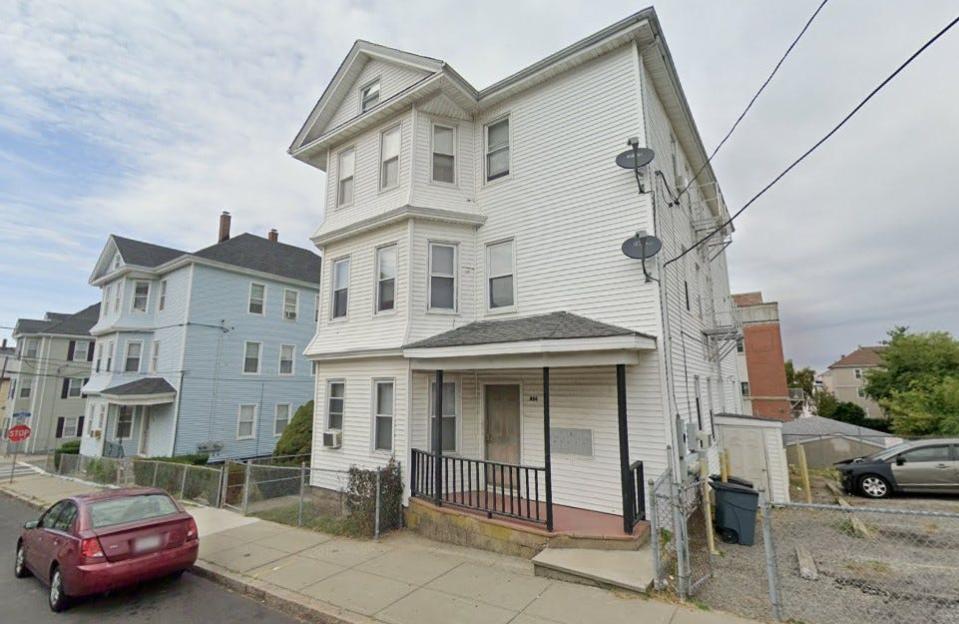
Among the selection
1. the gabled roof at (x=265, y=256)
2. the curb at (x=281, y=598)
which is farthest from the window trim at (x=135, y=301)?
the curb at (x=281, y=598)

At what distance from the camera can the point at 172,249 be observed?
81.8 ft

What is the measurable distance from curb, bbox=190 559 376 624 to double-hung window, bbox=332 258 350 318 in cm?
618

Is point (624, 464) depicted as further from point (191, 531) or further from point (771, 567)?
point (191, 531)

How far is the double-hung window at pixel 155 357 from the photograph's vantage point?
21.2m

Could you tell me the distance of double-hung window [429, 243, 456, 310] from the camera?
393 inches

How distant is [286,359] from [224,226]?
875 centimetres

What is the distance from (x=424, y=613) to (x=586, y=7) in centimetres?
1152

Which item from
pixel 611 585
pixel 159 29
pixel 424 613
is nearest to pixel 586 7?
pixel 159 29

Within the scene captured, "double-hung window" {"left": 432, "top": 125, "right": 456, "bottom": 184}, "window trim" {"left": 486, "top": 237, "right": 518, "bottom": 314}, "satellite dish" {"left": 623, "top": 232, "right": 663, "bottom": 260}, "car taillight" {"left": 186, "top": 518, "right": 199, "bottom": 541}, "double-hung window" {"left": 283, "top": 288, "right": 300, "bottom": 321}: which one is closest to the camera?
"car taillight" {"left": 186, "top": 518, "right": 199, "bottom": 541}

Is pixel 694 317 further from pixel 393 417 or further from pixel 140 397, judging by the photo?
pixel 140 397

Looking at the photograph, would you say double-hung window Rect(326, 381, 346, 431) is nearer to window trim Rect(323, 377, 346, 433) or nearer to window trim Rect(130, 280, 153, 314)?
window trim Rect(323, 377, 346, 433)

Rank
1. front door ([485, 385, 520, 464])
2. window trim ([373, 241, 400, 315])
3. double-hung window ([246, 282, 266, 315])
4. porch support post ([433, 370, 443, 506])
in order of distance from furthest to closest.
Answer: double-hung window ([246, 282, 266, 315])
window trim ([373, 241, 400, 315])
front door ([485, 385, 520, 464])
porch support post ([433, 370, 443, 506])

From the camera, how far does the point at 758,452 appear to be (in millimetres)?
10242

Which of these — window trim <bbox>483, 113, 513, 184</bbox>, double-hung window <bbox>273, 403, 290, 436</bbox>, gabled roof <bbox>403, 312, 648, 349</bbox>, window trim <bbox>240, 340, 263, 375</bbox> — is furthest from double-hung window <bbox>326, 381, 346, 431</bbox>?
double-hung window <bbox>273, 403, 290, 436</bbox>
